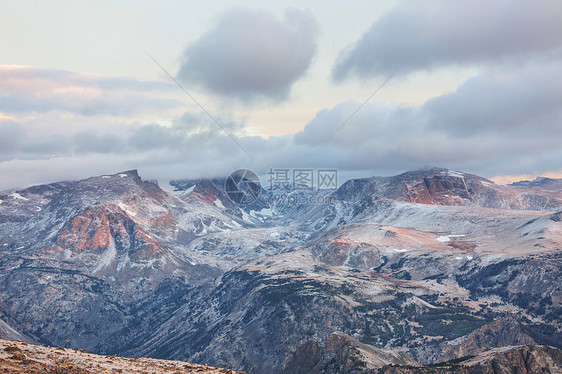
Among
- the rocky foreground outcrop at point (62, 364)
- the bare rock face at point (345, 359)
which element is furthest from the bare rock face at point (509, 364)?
the rocky foreground outcrop at point (62, 364)

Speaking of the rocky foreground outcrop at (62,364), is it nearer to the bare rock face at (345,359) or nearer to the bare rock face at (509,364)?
the bare rock face at (509,364)

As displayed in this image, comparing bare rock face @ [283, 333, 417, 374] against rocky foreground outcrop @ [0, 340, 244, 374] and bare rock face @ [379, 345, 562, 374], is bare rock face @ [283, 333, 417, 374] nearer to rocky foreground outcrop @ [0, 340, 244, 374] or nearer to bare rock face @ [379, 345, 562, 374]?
bare rock face @ [379, 345, 562, 374]

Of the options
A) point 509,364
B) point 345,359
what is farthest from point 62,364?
point 509,364

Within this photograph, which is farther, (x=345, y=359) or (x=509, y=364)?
(x=345, y=359)

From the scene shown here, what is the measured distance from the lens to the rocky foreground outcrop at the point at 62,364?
67.8 metres

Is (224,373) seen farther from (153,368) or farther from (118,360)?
(118,360)

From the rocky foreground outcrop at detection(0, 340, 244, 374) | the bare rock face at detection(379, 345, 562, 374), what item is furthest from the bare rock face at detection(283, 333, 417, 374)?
the rocky foreground outcrop at detection(0, 340, 244, 374)

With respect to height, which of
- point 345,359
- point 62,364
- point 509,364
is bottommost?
point 345,359

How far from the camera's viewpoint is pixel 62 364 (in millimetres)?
73562

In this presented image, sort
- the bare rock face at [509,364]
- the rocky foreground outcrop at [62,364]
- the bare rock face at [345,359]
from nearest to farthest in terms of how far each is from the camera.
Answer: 1. the rocky foreground outcrop at [62,364]
2. the bare rock face at [509,364]
3. the bare rock face at [345,359]

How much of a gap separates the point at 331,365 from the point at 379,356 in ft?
76.9

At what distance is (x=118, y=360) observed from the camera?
3629 inches

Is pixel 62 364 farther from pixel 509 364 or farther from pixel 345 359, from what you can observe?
pixel 509 364

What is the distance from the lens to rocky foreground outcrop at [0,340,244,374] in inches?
2670
